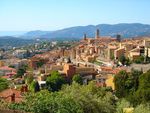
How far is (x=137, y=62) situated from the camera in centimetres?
5138

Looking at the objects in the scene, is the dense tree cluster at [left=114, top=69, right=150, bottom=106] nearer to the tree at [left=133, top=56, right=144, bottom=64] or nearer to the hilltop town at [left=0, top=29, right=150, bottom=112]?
the hilltop town at [left=0, top=29, right=150, bottom=112]

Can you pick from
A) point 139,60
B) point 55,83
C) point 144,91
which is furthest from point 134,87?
point 139,60

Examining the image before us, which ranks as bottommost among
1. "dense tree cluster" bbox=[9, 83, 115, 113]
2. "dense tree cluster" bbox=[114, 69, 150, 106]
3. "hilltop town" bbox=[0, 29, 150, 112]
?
"hilltop town" bbox=[0, 29, 150, 112]

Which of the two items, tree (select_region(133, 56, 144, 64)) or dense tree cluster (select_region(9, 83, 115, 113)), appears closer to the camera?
dense tree cluster (select_region(9, 83, 115, 113))

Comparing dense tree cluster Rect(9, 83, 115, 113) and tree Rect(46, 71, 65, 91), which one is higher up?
dense tree cluster Rect(9, 83, 115, 113)

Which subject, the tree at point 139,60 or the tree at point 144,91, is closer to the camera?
the tree at point 144,91

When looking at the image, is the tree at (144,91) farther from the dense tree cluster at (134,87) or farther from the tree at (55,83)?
the tree at (55,83)

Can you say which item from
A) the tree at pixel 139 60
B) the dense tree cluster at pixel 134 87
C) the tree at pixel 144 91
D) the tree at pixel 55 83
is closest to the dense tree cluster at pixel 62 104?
the tree at pixel 144 91

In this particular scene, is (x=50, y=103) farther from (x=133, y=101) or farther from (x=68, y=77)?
(x=68, y=77)

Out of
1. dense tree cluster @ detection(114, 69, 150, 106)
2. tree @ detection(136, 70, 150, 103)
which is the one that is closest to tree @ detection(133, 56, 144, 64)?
dense tree cluster @ detection(114, 69, 150, 106)

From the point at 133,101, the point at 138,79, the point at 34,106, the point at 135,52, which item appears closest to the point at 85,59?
the point at 135,52

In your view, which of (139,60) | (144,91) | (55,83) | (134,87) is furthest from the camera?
(139,60)

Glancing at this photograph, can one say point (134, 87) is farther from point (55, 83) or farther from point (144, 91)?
point (55, 83)

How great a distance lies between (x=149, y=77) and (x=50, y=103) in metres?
13.3
